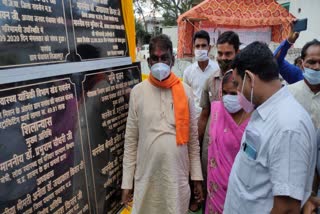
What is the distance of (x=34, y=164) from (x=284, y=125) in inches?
45.9

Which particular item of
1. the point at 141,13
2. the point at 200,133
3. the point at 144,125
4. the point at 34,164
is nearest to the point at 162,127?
the point at 144,125

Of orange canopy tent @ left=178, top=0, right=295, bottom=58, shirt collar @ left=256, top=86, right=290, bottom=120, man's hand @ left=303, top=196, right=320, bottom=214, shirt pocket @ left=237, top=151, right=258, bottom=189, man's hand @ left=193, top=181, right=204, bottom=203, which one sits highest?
orange canopy tent @ left=178, top=0, right=295, bottom=58

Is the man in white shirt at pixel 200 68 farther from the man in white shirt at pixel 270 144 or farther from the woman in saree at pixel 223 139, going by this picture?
the man in white shirt at pixel 270 144

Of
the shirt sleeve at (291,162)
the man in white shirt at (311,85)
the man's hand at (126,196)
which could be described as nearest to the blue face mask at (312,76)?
the man in white shirt at (311,85)

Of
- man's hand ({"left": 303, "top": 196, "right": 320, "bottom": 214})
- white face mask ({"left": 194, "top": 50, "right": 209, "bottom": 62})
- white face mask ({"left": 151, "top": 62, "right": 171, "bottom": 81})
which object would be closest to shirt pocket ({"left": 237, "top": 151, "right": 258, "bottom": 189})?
man's hand ({"left": 303, "top": 196, "right": 320, "bottom": 214})

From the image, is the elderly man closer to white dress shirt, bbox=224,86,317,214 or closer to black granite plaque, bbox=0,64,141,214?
black granite plaque, bbox=0,64,141,214

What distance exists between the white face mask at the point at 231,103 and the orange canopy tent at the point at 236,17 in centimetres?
721

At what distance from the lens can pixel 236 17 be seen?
360 inches

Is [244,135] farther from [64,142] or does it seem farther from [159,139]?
[64,142]

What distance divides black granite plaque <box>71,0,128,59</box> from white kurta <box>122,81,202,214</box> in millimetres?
359

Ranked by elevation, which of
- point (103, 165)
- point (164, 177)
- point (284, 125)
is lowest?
point (164, 177)

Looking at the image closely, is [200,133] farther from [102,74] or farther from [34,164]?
[34,164]

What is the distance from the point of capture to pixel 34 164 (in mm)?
1469

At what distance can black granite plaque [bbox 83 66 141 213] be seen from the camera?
1.91 metres
